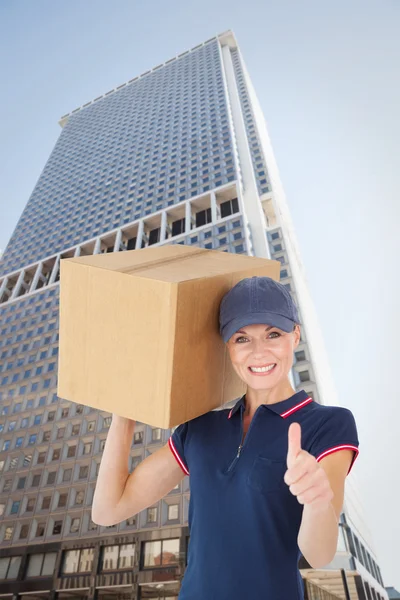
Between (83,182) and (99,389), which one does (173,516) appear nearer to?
(99,389)

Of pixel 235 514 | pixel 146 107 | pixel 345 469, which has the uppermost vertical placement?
pixel 146 107

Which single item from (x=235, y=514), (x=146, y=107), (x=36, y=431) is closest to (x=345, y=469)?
(x=235, y=514)

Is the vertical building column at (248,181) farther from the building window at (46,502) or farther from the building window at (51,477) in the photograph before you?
the building window at (46,502)

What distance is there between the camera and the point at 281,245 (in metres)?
34.3

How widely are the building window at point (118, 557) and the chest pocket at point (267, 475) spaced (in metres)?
23.4

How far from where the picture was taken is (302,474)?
1.11 metres

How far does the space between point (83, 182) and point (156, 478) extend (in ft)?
177

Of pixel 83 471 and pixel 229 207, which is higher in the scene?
pixel 229 207

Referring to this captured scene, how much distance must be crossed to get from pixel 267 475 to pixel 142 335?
69cm

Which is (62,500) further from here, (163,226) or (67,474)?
(163,226)

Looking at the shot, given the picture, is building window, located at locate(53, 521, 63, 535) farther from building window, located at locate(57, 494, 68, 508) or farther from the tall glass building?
building window, located at locate(57, 494, 68, 508)

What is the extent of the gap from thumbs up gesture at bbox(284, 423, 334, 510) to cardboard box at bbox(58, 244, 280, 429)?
0.51 meters

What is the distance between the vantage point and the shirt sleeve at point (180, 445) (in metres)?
1.80

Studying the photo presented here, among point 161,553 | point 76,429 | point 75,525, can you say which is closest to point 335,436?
point 161,553
